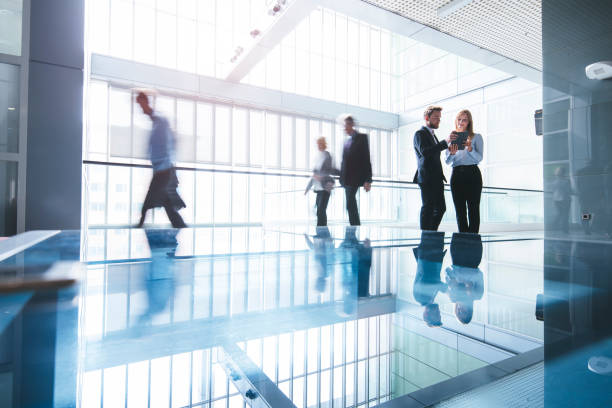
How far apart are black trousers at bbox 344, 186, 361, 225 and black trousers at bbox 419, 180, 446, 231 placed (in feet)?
2.88

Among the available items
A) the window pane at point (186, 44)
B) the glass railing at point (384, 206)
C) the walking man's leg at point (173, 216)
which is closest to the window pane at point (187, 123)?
the window pane at point (186, 44)

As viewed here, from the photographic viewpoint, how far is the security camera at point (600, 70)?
335 centimetres

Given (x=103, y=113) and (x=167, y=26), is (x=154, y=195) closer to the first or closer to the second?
(x=103, y=113)

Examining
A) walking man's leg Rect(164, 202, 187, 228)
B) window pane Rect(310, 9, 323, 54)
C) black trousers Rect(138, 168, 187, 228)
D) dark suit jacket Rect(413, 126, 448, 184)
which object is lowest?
walking man's leg Rect(164, 202, 187, 228)

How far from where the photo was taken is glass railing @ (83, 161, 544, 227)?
4848 millimetres

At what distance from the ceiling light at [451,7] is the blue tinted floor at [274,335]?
15.6 feet

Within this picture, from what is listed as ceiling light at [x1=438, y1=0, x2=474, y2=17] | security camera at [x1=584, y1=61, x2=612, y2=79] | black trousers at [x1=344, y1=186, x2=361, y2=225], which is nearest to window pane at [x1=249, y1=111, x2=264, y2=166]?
ceiling light at [x1=438, y1=0, x2=474, y2=17]

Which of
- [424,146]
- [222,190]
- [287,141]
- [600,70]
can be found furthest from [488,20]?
[287,141]

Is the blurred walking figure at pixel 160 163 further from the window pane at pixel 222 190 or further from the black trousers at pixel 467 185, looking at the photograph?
the black trousers at pixel 467 185

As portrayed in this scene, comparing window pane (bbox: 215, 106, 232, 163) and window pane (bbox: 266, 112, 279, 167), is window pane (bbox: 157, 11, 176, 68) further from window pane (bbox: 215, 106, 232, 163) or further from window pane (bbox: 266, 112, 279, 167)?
window pane (bbox: 266, 112, 279, 167)

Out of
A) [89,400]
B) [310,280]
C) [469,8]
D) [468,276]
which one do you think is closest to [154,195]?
[310,280]

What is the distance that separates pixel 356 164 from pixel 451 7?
9.00 ft

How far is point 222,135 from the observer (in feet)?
40.4

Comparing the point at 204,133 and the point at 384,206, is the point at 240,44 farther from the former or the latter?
the point at 384,206
